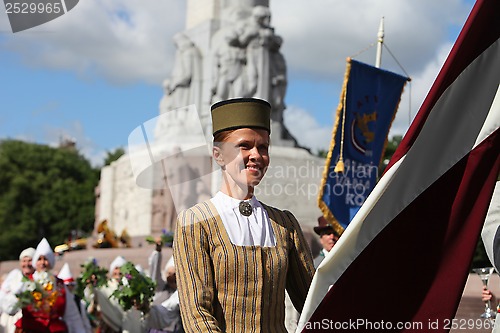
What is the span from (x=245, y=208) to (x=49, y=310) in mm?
6020

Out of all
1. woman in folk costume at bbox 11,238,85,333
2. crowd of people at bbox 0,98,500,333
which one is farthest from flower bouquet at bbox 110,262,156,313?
crowd of people at bbox 0,98,500,333

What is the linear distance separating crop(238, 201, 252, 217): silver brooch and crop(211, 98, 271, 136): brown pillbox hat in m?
0.26

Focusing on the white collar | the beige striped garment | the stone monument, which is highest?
the stone monument

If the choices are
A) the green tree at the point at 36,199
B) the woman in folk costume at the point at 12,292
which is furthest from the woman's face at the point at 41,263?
the green tree at the point at 36,199

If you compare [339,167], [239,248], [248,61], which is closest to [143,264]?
[248,61]

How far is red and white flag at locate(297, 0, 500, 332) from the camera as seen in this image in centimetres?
254

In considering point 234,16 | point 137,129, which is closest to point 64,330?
point 137,129

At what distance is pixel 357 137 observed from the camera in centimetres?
946

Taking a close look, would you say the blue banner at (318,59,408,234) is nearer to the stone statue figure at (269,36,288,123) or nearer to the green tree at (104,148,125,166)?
the stone statue figure at (269,36,288,123)

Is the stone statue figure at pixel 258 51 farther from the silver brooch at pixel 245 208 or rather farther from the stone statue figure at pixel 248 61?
the silver brooch at pixel 245 208

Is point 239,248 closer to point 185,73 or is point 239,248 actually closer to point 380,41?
point 380,41

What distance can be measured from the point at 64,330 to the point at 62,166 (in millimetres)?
49497

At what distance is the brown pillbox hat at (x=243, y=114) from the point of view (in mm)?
3033

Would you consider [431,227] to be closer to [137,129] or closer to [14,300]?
[137,129]
